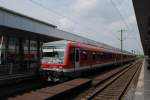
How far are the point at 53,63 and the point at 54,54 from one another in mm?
743

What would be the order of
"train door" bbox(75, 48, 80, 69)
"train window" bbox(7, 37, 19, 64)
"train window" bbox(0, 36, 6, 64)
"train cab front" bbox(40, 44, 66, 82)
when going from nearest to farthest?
1. "train cab front" bbox(40, 44, 66, 82)
2. "train window" bbox(0, 36, 6, 64)
3. "train door" bbox(75, 48, 80, 69)
4. "train window" bbox(7, 37, 19, 64)

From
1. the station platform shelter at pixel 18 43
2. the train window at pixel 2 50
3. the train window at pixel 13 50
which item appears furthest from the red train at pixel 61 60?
the train window at pixel 2 50

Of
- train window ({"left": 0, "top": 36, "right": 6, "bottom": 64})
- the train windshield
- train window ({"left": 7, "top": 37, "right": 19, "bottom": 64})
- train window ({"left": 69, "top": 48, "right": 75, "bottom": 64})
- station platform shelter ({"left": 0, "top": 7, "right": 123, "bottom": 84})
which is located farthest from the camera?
train window ({"left": 7, "top": 37, "right": 19, "bottom": 64})

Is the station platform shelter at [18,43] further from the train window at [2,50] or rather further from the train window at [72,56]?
the train window at [72,56]

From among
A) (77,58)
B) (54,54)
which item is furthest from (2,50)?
(77,58)

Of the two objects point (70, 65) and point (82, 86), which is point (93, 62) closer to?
point (70, 65)

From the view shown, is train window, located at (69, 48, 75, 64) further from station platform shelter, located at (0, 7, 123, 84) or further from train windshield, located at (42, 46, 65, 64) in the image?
station platform shelter, located at (0, 7, 123, 84)

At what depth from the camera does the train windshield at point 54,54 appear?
56.2ft

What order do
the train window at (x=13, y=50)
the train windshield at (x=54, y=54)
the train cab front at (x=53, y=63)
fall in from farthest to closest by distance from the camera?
1. the train window at (x=13, y=50)
2. the train windshield at (x=54, y=54)
3. the train cab front at (x=53, y=63)

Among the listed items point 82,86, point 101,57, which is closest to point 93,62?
point 101,57

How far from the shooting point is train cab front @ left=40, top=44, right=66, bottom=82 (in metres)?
16.7

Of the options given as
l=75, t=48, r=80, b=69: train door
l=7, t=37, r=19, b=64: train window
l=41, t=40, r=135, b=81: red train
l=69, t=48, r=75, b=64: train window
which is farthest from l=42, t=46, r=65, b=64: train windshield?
l=7, t=37, r=19, b=64: train window

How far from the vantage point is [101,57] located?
1088 inches

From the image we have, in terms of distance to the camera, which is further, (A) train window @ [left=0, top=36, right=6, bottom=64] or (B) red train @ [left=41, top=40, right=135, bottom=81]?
(A) train window @ [left=0, top=36, right=6, bottom=64]
